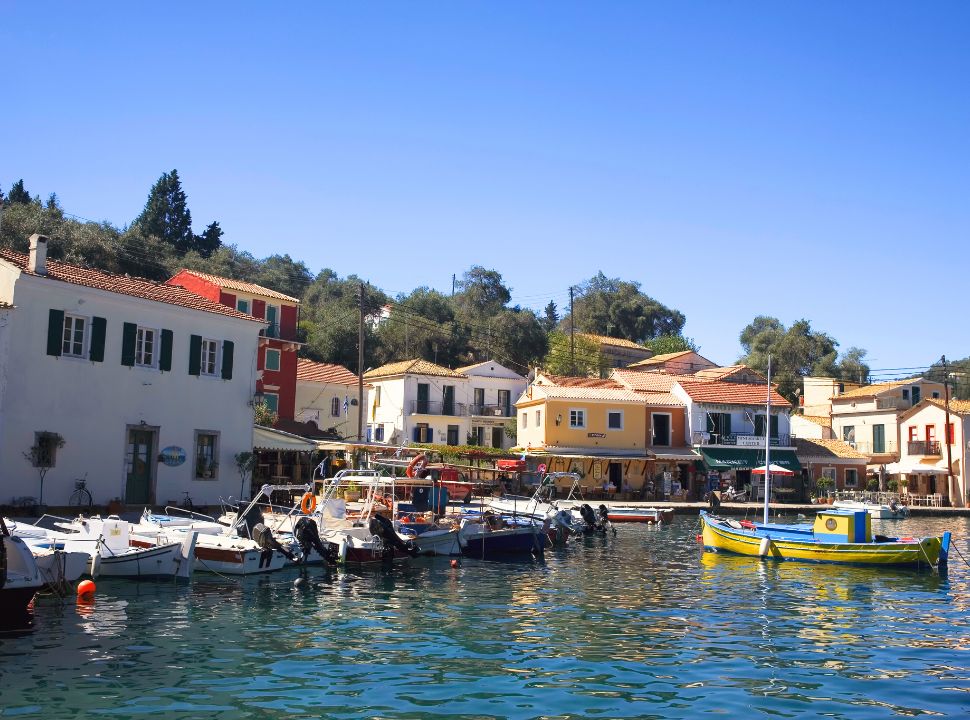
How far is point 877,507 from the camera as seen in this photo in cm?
4881

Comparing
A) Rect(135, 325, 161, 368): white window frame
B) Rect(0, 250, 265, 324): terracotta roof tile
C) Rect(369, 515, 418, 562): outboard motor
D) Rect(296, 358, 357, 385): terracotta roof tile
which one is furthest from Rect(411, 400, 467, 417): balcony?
Rect(369, 515, 418, 562): outboard motor

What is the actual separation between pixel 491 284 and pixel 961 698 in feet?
269

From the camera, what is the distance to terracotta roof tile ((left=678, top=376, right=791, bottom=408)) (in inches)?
2243

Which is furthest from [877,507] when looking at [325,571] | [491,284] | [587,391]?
[491,284]

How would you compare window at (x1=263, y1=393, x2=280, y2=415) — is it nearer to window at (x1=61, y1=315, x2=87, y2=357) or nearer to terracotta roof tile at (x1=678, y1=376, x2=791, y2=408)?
window at (x1=61, y1=315, x2=87, y2=357)

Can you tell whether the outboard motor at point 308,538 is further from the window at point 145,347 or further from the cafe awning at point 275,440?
the cafe awning at point 275,440

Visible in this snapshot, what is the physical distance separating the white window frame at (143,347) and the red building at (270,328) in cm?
1844

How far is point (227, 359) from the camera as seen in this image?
31.8 m

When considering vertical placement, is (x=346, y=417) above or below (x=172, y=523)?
above

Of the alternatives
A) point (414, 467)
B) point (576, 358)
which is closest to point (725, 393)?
point (576, 358)

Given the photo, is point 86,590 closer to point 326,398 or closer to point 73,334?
point 73,334

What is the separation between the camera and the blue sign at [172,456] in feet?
97.3

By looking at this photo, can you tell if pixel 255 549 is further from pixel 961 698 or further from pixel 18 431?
pixel 961 698

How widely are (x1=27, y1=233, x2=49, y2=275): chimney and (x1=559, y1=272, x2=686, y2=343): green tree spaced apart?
241 ft
